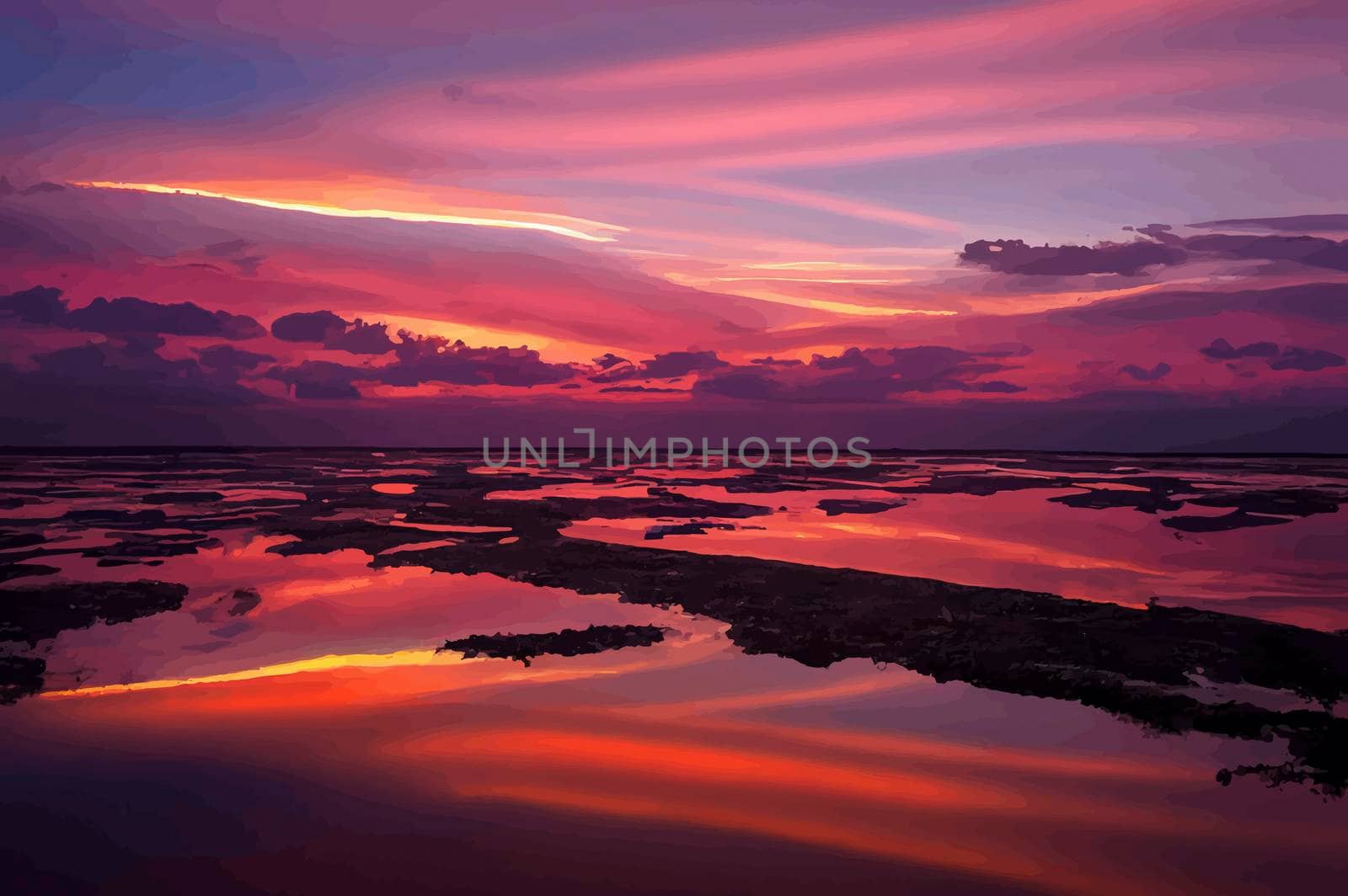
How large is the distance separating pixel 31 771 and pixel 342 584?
12.6m

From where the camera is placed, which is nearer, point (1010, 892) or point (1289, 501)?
point (1010, 892)

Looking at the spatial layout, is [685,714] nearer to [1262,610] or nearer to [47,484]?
[1262,610]

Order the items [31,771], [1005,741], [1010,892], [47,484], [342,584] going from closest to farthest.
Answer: [1010,892] → [31,771] → [1005,741] → [342,584] → [47,484]

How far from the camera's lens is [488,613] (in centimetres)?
1898

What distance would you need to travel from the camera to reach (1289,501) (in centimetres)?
5484

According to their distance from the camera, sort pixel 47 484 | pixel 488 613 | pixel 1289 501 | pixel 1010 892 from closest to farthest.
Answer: pixel 1010 892 → pixel 488 613 → pixel 1289 501 → pixel 47 484

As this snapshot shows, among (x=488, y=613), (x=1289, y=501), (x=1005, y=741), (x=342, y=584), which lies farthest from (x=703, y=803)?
(x=1289, y=501)

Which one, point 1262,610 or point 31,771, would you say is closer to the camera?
point 31,771

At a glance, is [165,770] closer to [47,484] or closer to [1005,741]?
[1005,741]

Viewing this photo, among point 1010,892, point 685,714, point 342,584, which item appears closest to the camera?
point 1010,892

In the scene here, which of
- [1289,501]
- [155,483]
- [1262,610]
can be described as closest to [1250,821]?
[1262,610]

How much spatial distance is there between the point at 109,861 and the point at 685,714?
6.35 metres

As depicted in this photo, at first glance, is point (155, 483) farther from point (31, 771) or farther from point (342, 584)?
point (31, 771)

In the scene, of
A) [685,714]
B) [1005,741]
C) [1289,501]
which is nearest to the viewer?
[1005,741]
